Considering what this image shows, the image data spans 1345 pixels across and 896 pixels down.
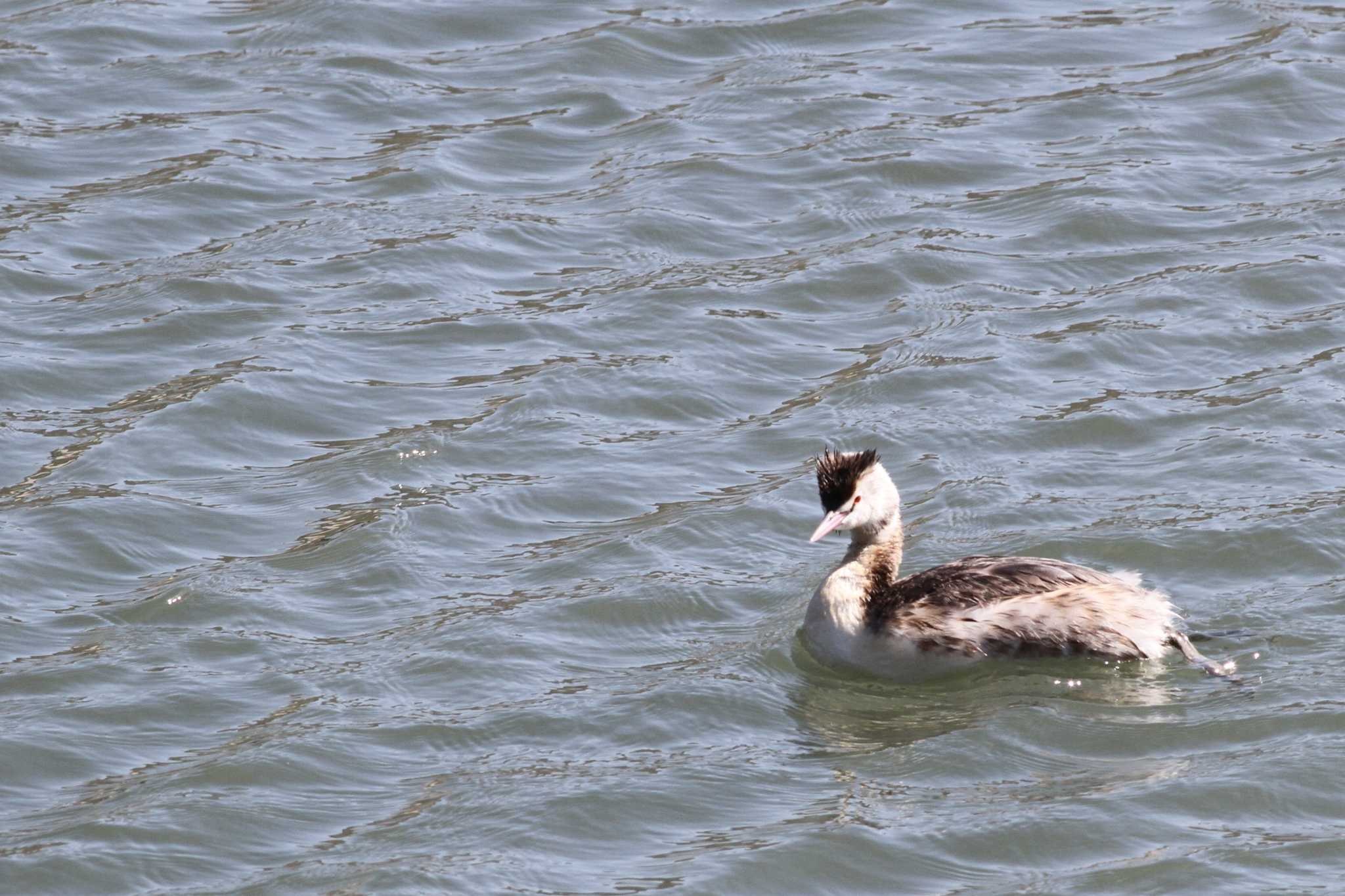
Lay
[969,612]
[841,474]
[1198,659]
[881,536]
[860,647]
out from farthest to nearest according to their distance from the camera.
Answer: [881,536]
[841,474]
[860,647]
[969,612]
[1198,659]

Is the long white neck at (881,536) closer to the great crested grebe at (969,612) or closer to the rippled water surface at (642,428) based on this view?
the great crested grebe at (969,612)

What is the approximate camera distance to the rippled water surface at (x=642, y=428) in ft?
27.8

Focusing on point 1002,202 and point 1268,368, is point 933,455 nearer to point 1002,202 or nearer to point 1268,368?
point 1268,368

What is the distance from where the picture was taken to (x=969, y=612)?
990 centimetres

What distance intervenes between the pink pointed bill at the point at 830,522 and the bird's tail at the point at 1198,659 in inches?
59.2

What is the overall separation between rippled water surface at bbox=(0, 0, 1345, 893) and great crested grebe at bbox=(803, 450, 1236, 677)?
0.14 m

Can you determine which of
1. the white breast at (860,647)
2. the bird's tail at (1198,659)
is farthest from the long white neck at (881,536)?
the bird's tail at (1198,659)

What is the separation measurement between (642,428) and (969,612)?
2.65 metres

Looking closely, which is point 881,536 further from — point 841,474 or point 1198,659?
point 1198,659

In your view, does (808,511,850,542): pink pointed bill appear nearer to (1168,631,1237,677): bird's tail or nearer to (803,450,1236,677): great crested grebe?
(803,450,1236,677): great crested grebe

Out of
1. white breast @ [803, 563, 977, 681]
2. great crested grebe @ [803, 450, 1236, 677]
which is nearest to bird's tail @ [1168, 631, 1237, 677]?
great crested grebe @ [803, 450, 1236, 677]

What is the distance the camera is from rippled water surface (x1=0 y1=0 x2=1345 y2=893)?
848 cm

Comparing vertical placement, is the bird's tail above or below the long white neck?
below

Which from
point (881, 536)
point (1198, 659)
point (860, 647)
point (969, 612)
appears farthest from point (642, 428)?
point (1198, 659)
